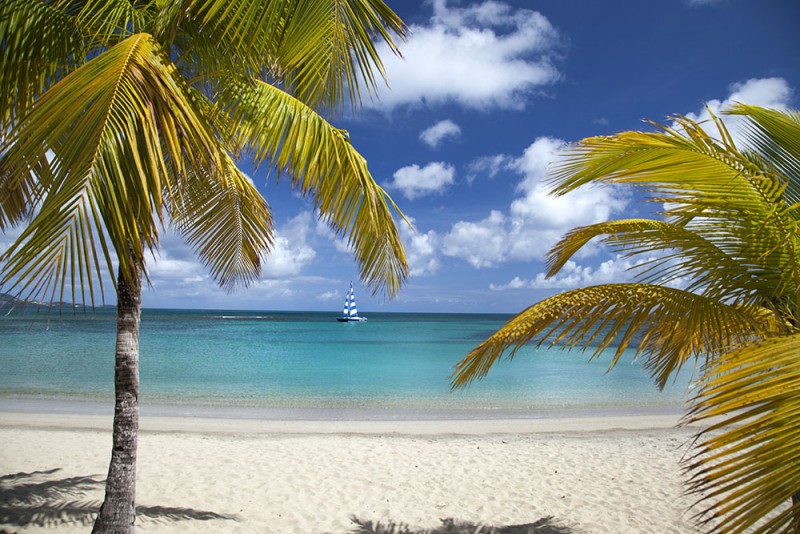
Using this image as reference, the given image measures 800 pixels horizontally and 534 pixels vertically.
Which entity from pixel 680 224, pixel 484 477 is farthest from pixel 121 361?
pixel 484 477

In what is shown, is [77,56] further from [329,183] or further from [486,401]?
[486,401]

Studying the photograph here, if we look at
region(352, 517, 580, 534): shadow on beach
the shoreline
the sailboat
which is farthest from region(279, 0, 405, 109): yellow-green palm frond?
the sailboat

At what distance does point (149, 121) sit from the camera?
7.29 feet

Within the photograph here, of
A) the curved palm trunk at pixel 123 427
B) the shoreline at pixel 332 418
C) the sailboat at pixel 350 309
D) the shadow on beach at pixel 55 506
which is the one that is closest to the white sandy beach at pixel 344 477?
the shadow on beach at pixel 55 506

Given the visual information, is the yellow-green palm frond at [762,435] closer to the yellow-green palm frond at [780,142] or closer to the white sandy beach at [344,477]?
the yellow-green palm frond at [780,142]

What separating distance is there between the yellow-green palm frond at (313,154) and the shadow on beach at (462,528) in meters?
2.93

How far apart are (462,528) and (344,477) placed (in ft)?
6.52

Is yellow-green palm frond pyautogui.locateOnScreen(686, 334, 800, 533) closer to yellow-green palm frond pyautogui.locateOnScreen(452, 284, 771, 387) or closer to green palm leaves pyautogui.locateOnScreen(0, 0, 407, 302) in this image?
yellow-green palm frond pyautogui.locateOnScreen(452, 284, 771, 387)

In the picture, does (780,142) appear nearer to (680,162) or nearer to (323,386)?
(680,162)

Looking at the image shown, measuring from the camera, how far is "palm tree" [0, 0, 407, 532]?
205 centimetres

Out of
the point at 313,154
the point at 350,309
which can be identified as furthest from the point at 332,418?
the point at 350,309

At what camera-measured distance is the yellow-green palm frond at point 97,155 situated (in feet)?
6.05

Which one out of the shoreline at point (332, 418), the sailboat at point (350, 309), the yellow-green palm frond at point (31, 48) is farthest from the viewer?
the sailboat at point (350, 309)

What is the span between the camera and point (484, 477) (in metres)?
6.59
